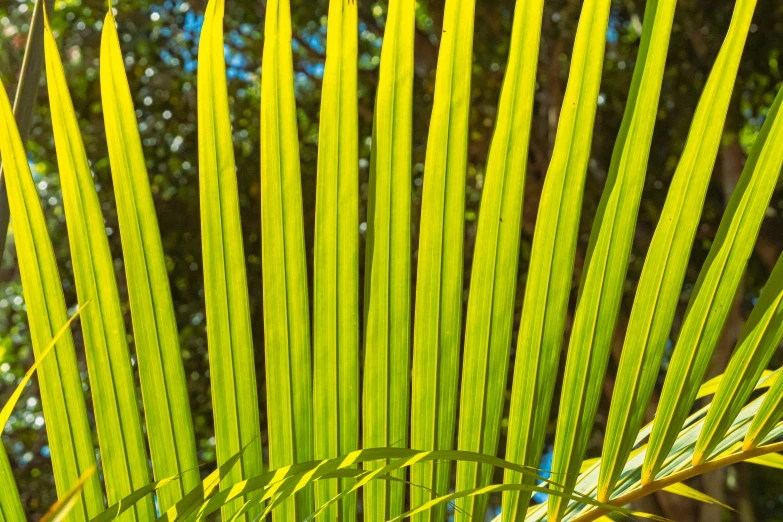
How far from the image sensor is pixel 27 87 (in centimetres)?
69

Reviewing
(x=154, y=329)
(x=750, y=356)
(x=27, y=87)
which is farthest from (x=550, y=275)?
(x=27, y=87)

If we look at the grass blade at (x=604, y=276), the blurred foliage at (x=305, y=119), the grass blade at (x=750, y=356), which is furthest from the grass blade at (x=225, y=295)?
the blurred foliage at (x=305, y=119)

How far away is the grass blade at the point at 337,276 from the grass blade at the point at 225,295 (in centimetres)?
5

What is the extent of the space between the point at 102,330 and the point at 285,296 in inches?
5.3

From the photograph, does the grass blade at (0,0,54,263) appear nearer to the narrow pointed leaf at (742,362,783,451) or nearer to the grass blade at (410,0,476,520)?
the grass blade at (410,0,476,520)

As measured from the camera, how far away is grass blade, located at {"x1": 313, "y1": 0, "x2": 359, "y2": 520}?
54 centimetres

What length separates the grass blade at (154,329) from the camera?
546 millimetres

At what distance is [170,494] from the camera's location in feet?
1.80

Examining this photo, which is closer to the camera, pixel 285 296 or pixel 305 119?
pixel 285 296

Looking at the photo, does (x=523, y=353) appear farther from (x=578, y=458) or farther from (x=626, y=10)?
(x=626, y=10)

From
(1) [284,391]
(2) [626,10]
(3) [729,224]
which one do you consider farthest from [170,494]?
(2) [626,10]

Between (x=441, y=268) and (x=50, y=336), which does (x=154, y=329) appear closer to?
(x=50, y=336)

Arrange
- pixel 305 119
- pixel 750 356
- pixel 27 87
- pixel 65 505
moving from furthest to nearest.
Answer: pixel 305 119, pixel 27 87, pixel 750 356, pixel 65 505

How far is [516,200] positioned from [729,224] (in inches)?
6.0
